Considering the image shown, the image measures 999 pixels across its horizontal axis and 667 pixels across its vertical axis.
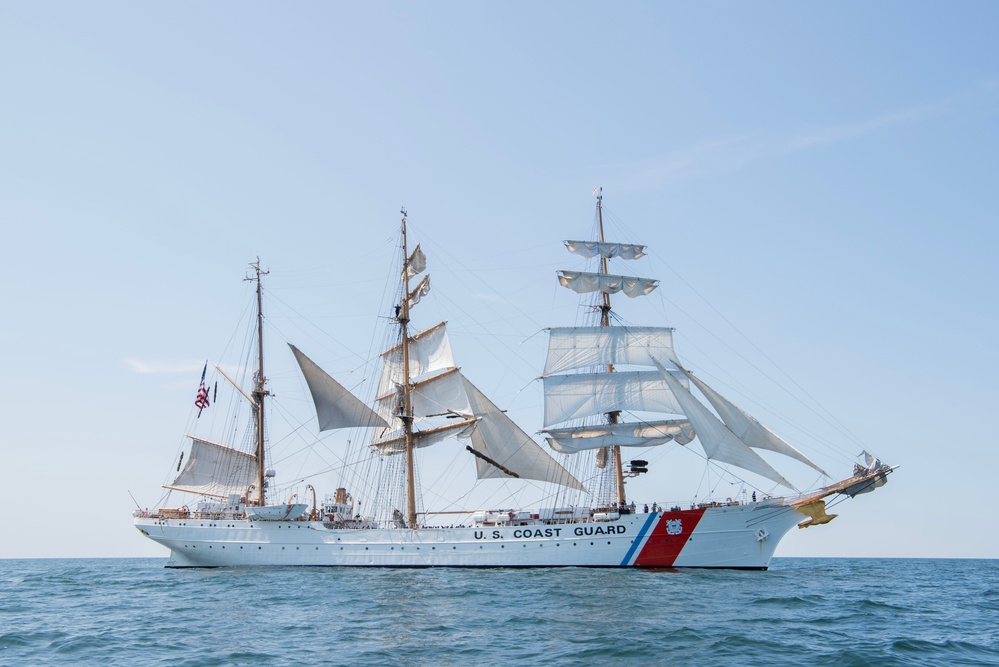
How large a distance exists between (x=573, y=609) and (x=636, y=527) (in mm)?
17654

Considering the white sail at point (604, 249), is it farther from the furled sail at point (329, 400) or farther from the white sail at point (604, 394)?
the furled sail at point (329, 400)

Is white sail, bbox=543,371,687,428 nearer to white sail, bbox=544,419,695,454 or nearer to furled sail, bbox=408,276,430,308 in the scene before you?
white sail, bbox=544,419,695,454

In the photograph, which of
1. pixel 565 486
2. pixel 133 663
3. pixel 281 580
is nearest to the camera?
pixel 133 663

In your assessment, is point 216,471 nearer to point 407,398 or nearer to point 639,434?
point 407,398

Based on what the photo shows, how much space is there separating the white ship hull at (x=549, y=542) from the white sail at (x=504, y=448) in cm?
698

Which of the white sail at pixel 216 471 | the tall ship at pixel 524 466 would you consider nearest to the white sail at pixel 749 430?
the tall ship at pixel 524 466

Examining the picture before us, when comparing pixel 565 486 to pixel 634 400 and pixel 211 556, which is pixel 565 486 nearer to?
pixel 634 400

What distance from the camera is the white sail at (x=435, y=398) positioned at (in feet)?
187

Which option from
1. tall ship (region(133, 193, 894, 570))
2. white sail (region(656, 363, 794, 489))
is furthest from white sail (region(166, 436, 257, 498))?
white sail (region(656, 363, 794, 489))

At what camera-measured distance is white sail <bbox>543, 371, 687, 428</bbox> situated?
180ft

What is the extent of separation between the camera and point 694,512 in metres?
46.2

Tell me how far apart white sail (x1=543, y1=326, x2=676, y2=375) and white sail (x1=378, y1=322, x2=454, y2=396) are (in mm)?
7436

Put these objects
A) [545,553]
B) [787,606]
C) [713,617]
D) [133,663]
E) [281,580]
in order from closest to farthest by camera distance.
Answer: [133,663] < [713,617] < [787,606] < [281,580] < [545,553]

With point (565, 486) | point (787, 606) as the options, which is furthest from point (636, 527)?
point (787, 606)
